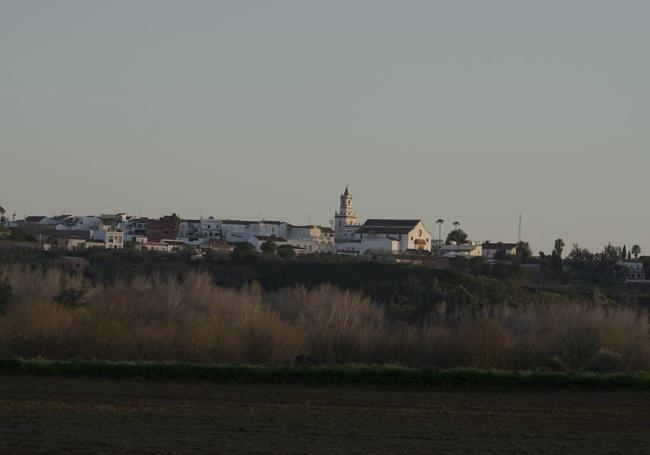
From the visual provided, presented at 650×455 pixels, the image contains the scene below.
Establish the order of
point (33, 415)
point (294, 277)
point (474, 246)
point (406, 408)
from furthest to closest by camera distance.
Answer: point (474, 246) < point (294, 277) < point (406, 408) < point (33, 415)

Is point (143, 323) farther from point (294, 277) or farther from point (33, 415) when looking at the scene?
point (294, 277)

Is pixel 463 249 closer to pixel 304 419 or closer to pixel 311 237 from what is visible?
pixel 311 237

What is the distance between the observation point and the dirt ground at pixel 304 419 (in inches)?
813

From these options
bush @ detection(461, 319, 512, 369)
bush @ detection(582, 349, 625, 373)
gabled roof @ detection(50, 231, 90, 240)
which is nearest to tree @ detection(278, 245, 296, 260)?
gabled roof @ detection(50, 231, 90, 240)

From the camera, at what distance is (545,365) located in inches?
1619

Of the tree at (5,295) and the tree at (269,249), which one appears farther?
the tree at (269,249)

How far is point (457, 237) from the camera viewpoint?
15562 centimetres

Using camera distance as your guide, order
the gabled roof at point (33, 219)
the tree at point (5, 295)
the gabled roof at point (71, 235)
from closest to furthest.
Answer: the tree at point (5, 295) → the gabled roof at point (71, 235) → the gabled roof at point (33, 219)

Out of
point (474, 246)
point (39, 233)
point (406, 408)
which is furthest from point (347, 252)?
point (406, 408)

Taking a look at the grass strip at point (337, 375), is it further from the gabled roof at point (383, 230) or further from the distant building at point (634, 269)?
the gabled roof at point (383, 230)

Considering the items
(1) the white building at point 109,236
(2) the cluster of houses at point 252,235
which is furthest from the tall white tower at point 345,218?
(1) the white building at point 109,236

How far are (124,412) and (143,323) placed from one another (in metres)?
20.9

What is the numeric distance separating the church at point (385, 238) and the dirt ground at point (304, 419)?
306 ft

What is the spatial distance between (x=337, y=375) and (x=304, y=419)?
25.1 ft
